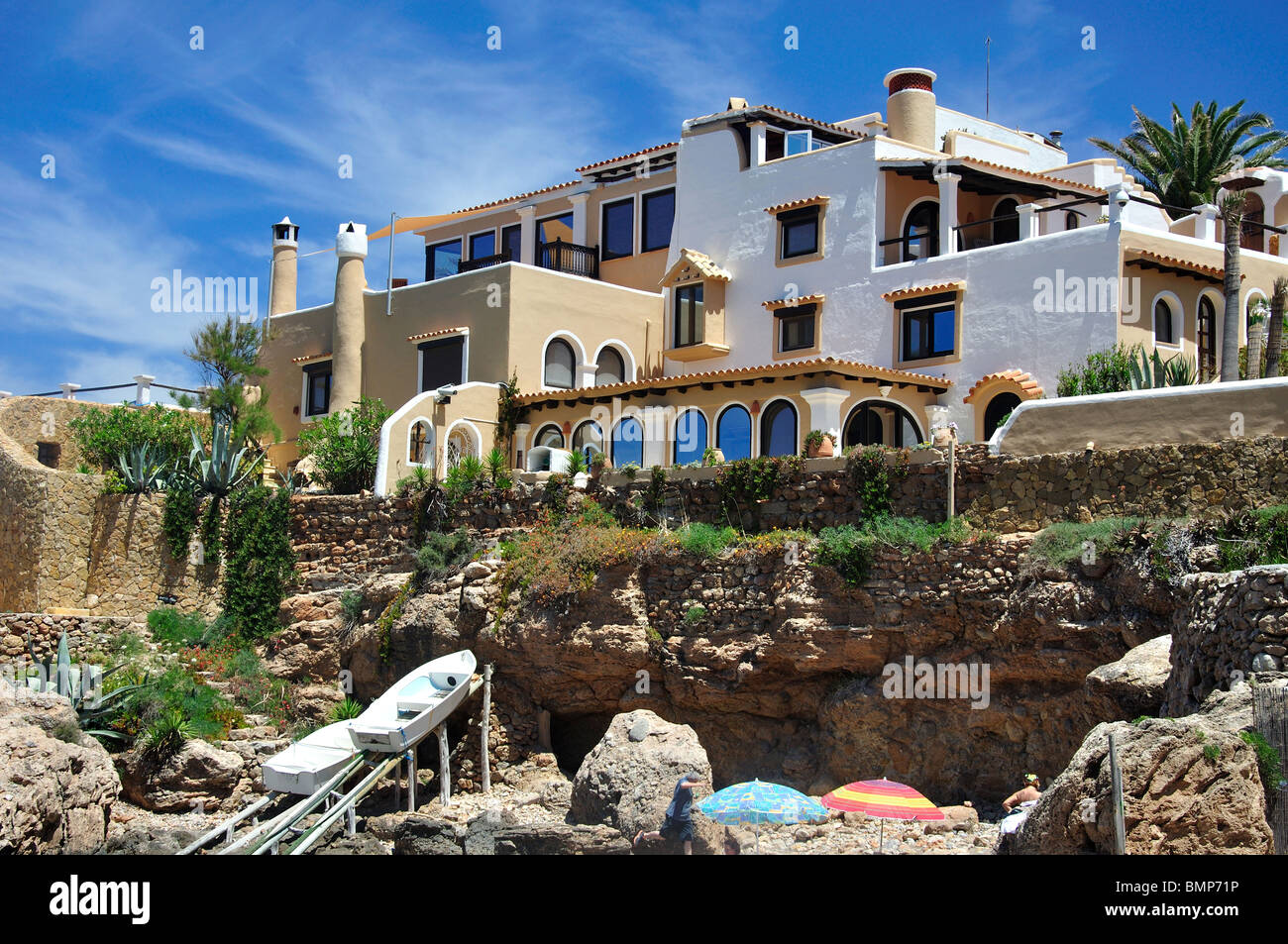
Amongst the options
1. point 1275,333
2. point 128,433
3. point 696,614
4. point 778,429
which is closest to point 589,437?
point 778,429

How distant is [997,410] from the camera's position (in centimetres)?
2808

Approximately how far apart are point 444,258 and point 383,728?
2234 cm

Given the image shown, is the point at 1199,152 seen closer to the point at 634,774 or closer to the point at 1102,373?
the point at 1102,373

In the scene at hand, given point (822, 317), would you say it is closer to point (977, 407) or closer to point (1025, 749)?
point (977, 407)

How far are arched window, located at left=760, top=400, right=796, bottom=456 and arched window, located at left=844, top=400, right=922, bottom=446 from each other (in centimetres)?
124

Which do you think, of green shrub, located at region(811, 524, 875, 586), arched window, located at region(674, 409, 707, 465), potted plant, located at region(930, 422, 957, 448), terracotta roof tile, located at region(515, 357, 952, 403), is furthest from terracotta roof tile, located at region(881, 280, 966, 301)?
green shrub, located at region(811, 524, 875, 586)

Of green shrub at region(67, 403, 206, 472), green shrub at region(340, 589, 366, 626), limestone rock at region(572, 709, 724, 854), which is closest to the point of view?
limestone rock at region(572, 709, 724, 854)

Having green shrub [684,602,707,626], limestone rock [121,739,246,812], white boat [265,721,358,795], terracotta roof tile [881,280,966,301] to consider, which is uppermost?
terracotta roof tile [881,280,966,301]

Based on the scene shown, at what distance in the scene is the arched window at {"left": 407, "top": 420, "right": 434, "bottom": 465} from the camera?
31141mm

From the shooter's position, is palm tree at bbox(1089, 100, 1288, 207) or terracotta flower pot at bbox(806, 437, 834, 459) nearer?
terracotta flower pot at bbox(806, 437, 834, 459)

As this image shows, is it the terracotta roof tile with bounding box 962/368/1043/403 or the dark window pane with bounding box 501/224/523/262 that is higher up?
the dark window pane with bounding box 501/224/523/262

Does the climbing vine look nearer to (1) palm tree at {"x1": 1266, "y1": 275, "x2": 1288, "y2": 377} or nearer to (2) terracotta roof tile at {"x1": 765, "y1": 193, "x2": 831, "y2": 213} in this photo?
(2) terracotta roof tile at {"x1": 765, "y1": 193, "x2": 831, "y2": 213}
